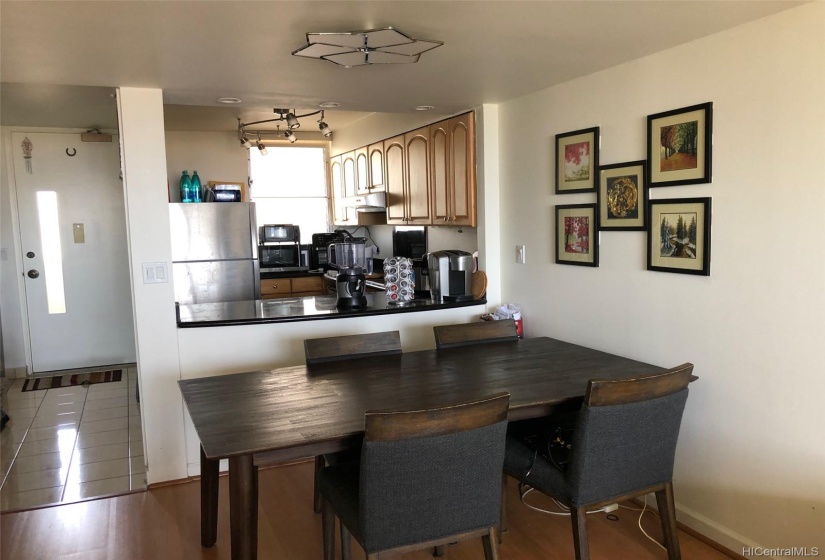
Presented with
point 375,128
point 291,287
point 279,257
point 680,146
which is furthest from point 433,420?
point 279,257

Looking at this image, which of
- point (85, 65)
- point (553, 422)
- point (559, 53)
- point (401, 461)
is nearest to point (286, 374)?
point (401, 461)

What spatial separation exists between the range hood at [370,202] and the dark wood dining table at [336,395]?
2451 millimetres

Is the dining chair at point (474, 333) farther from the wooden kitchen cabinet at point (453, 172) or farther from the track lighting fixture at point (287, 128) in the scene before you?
the track lighting fixture at point (287, 128)

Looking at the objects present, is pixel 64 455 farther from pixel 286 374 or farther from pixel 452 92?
pixel 452 92

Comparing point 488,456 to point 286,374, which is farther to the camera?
point 286,374

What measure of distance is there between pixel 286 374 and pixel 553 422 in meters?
1.16

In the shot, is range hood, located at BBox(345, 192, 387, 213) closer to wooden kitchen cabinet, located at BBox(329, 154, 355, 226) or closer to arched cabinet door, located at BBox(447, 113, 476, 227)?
wooden kitchen cabinet, located at BBox(329, 154, 355, 226)

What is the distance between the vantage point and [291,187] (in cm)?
676

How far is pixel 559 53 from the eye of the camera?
2.67 meters

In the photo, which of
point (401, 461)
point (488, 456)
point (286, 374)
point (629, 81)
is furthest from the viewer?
point (629, 81)

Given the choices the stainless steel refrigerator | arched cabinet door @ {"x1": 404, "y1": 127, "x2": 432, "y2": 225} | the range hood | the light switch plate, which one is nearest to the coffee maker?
arched cabinet door @ {"x1": 404, "y1": 127, "x2": 432, "y2": 225}

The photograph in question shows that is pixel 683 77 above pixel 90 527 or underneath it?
above

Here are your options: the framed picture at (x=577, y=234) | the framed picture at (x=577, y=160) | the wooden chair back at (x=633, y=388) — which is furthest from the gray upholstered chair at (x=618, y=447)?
the framed picture at (x=577, y=160)

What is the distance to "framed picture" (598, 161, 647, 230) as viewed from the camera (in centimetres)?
280
